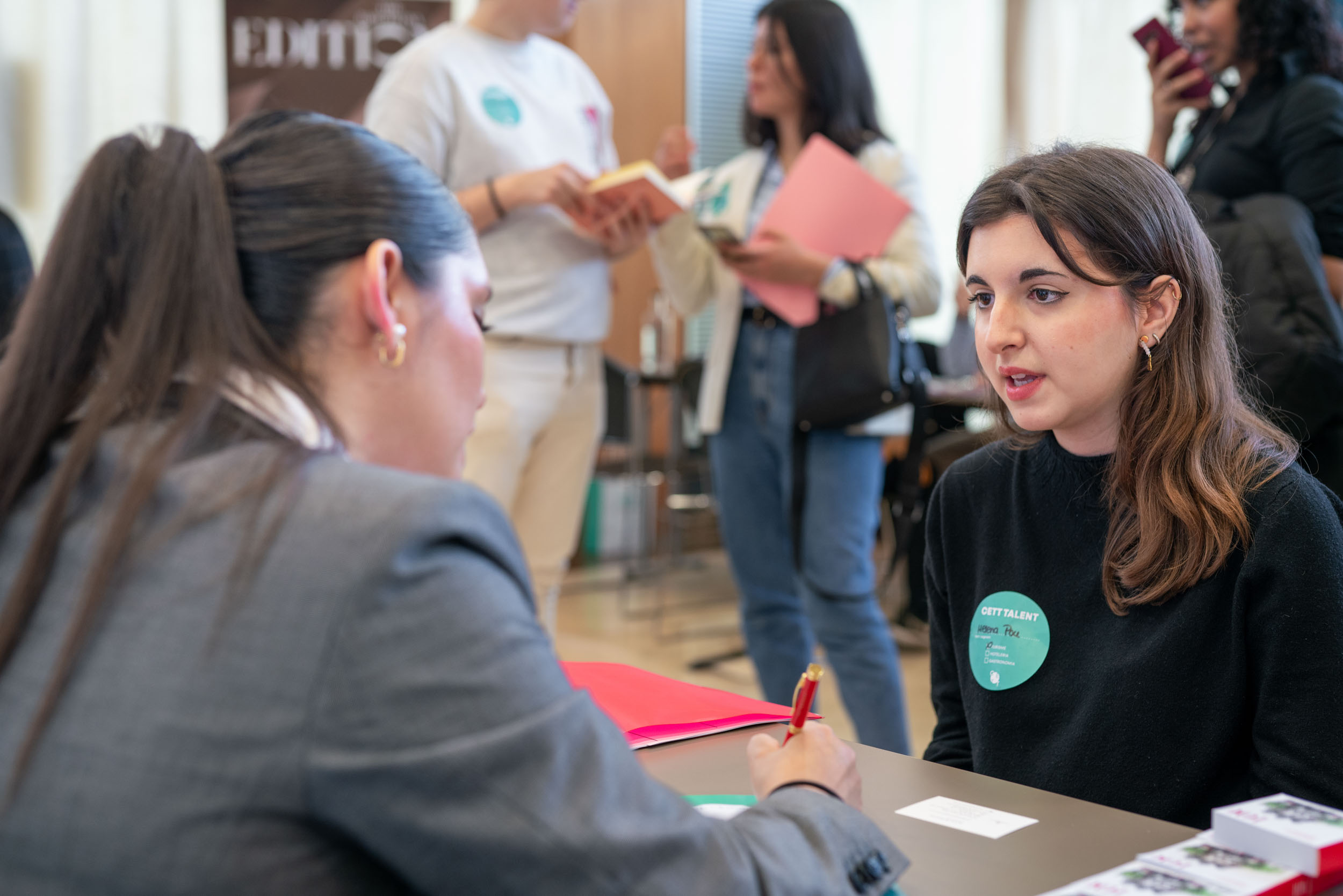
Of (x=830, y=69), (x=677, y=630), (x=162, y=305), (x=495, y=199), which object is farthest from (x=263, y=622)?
(x=677, y=630)

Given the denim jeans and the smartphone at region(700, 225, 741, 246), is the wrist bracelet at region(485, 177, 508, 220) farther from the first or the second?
the denim jeans

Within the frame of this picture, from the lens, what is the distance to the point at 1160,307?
4.29ft

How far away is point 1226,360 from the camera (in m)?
1.33

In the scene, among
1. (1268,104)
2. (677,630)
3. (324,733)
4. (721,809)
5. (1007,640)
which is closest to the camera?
(324,733)

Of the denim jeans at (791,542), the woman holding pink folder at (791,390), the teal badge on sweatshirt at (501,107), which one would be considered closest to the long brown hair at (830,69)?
the woman holding pink folder at (791,390)

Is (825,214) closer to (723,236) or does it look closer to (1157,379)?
(723,236)

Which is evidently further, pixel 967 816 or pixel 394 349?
pixel 967 816

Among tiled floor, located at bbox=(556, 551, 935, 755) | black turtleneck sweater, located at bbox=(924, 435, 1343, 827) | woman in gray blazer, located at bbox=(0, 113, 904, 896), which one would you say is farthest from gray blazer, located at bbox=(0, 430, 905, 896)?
tiled floor, located at bbox=(556, 551, 935, 755)

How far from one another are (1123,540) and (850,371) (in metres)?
1.08

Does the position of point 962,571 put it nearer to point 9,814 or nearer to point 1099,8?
point 9,814

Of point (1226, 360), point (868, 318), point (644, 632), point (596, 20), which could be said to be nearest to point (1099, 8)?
point (596, 20)

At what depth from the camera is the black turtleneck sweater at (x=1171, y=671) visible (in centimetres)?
112

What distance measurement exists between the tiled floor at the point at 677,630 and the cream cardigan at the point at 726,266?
112 cm

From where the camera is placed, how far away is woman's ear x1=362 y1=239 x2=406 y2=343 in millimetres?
804
